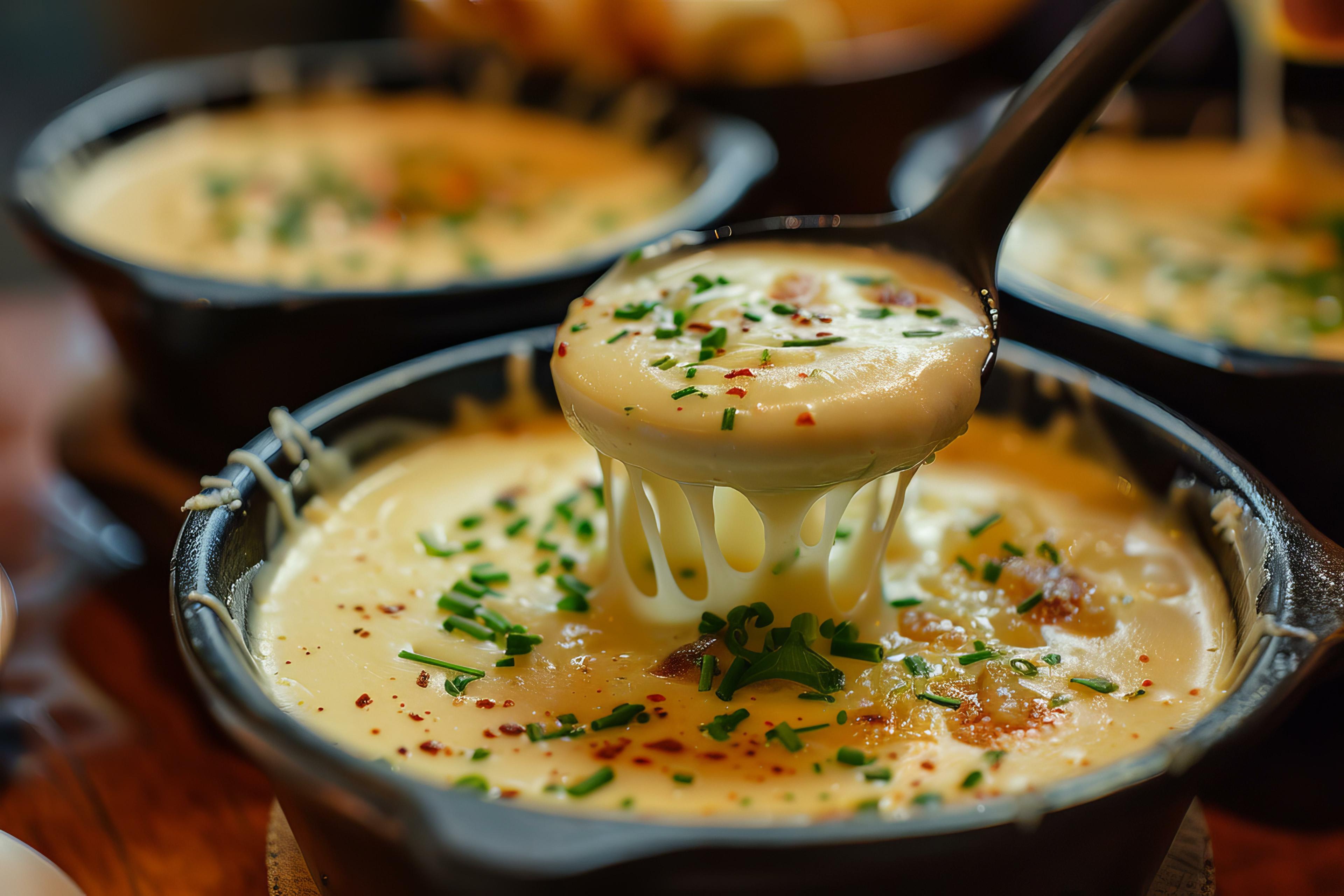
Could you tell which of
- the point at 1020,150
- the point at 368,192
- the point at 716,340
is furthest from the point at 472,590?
the point at 368,192

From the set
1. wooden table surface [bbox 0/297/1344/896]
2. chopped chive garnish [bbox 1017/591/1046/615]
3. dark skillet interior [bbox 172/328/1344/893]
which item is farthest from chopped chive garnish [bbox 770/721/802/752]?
wooden table surface [bbox 0/297/1344/896]

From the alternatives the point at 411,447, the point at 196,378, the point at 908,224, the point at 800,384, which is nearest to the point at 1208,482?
the point at 908,224

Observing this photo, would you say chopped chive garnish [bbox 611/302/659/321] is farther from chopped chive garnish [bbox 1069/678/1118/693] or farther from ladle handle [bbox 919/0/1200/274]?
chopped chive garnish [bbox 1069/678/1118/693]

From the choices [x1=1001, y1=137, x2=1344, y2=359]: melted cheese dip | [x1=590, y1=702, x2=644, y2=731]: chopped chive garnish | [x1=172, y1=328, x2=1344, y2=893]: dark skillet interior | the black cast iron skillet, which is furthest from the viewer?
[x1=1001, y1=137, x2=1344, y2=359]: melted cheese dip

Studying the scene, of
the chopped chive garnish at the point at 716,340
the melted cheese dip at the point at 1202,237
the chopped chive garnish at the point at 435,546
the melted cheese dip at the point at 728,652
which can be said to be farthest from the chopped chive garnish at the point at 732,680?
the melted cheese dip at the point at 1202,237

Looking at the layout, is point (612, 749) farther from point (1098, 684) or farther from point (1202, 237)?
point (1202, 237)

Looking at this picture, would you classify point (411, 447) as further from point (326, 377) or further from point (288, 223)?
point (288, 223)
